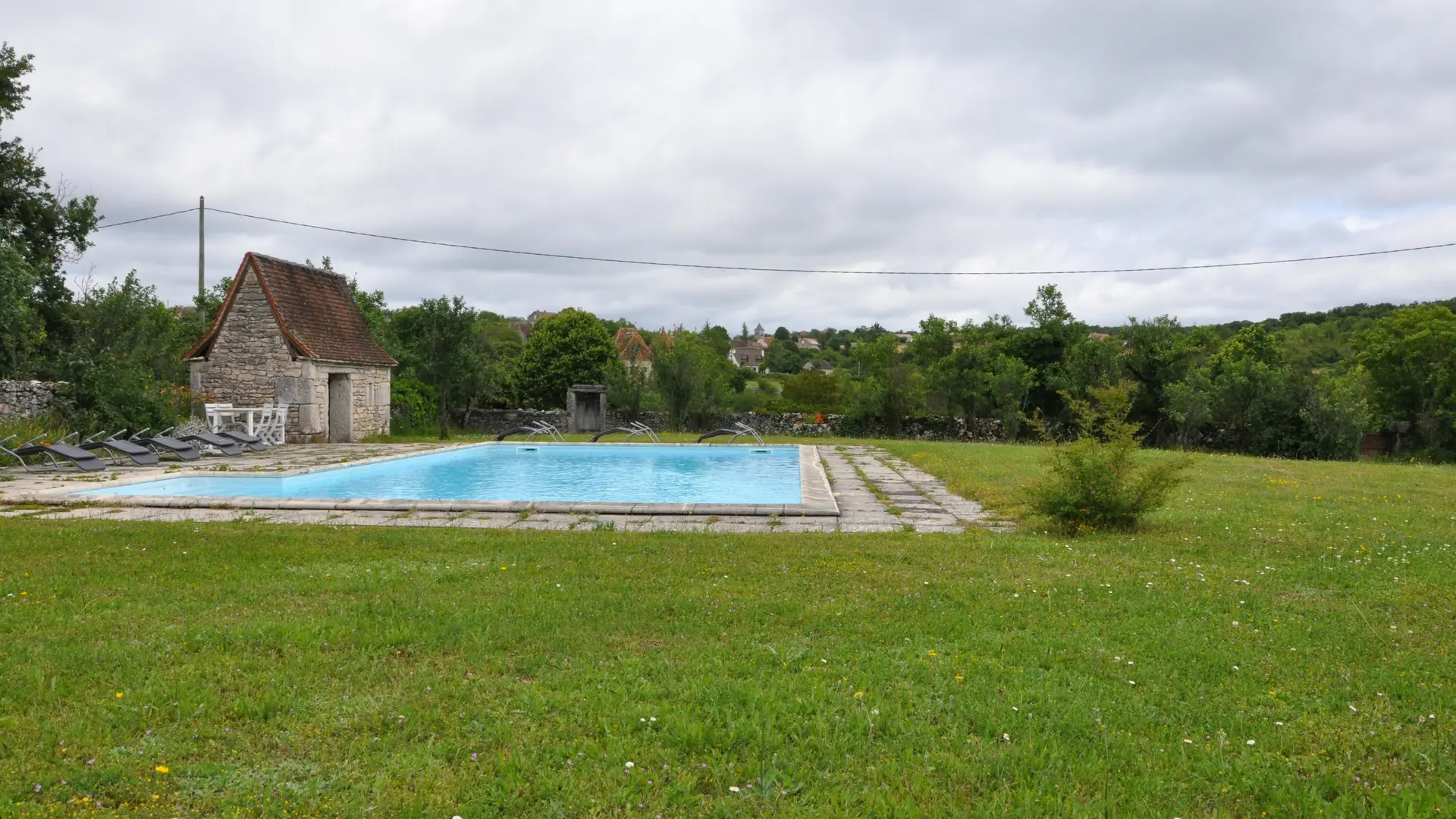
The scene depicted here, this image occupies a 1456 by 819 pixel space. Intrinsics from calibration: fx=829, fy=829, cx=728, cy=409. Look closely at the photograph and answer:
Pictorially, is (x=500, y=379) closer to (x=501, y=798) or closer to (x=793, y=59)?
(x=793, y=59)

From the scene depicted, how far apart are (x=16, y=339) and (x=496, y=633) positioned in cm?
1960

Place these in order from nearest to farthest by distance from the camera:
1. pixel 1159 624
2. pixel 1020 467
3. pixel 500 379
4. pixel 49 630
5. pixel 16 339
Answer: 1. pixel 49 630
2. pixel 1159 624
3. pixel 1020 467
4. pixel 16 339
5. pixel 500 379

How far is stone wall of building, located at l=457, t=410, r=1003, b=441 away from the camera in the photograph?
27.7 m

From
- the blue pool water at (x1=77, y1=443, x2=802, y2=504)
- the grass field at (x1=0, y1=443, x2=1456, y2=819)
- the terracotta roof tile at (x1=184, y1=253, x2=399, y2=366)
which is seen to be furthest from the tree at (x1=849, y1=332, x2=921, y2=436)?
the grass field at (x1=0, y1=443, x2=1456, y2=819)

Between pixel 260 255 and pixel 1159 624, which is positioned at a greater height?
pixel 260 255

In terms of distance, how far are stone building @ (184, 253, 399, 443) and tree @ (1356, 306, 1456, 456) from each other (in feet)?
121

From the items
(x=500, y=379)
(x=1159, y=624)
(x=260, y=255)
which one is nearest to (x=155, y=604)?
(x=1159, y=624)

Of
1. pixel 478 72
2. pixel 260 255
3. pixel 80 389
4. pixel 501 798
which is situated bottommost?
pixel 501 798

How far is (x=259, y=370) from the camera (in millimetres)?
19234

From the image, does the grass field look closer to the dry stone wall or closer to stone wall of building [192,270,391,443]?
the dry stone wall

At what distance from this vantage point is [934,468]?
1426 centimetres

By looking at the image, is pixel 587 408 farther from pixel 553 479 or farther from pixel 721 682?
pixel 721 682

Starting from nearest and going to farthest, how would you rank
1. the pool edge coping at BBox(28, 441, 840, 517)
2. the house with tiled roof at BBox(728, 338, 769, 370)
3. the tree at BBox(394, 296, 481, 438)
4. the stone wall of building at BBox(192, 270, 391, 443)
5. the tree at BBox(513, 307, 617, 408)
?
the pool edge coping at BBox(28, 441, 840, 517) < the stone wall of building at BBox(192, 270, 391, 443) < the tree at BBox(394, 296, 481, 438) < the tree at BBox(513, 307, 617, 408) < the house with tiled roof at BBox(728, 338, 769, 370)

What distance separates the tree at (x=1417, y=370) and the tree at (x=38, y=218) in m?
45.1
